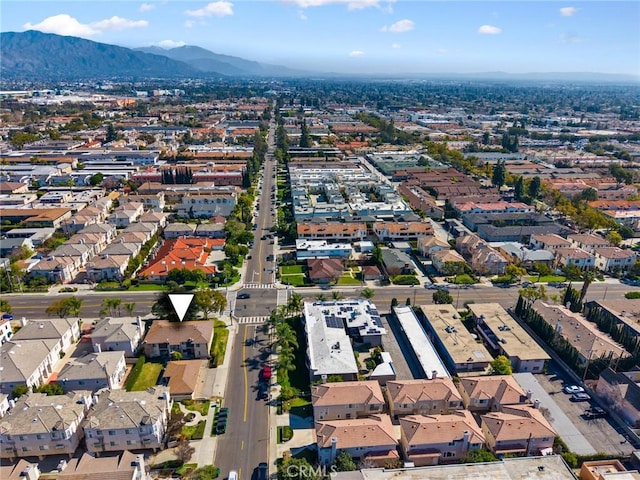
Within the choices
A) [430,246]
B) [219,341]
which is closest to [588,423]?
[430,246]

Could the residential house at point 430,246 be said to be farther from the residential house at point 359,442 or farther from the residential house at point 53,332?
the residential house at point 53,332

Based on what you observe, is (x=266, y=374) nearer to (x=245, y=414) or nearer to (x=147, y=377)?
(x=245, y=414)

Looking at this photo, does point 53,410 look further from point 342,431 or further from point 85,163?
point 85,163

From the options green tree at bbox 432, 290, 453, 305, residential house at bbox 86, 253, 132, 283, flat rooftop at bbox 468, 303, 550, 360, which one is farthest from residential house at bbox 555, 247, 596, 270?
residential house at bbox 86, 253, 132, 283

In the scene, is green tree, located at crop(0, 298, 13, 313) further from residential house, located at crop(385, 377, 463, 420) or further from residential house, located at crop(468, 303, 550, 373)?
residential house, located at crop(468, 303, 550, 373)

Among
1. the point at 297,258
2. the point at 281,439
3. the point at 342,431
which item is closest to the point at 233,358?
the point at 281,439

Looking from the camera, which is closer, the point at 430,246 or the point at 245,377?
the point at 245,377

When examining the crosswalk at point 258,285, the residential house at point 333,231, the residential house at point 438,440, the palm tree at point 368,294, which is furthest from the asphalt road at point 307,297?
the residential house at point 438,440
